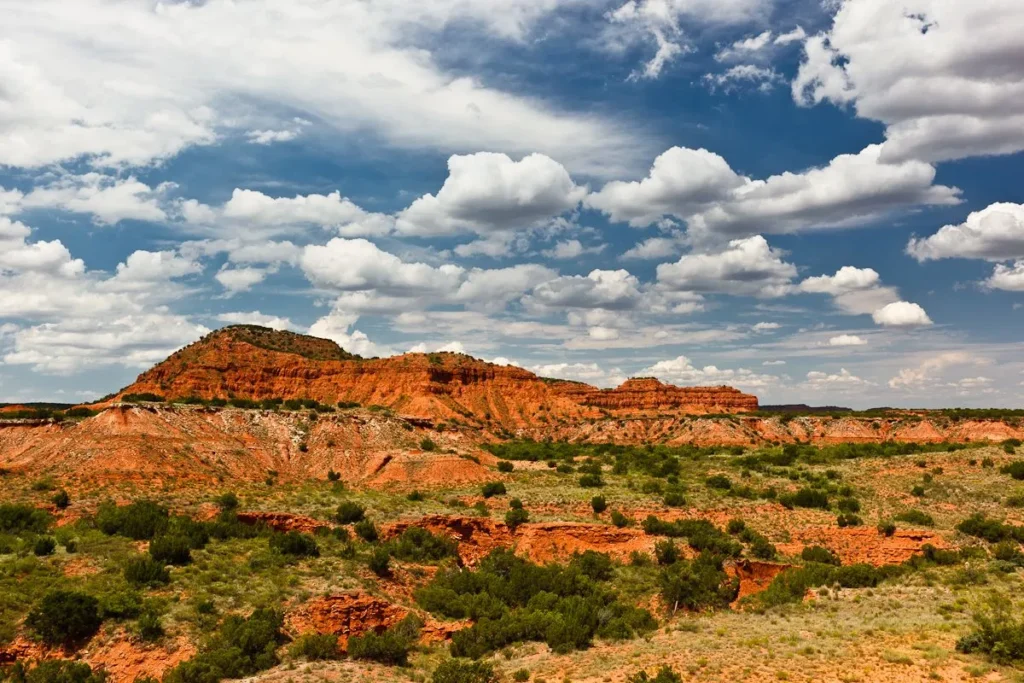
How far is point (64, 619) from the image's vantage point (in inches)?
891

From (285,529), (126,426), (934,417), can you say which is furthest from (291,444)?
(934,417)

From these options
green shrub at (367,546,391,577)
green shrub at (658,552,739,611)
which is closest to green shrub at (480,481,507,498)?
green shrub at (367,546,391,577)

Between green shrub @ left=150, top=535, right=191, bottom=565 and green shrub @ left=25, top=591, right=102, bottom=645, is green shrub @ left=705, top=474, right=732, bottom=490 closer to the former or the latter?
green shrub @ left=150, top=535, right=191, bottom=565

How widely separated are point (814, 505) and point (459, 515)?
2306cm

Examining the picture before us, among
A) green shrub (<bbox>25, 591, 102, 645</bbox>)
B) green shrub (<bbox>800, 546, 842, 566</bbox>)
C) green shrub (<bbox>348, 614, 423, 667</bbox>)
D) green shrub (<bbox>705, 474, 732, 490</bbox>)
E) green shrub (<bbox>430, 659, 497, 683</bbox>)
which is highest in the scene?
green shrub (<bbox>705, 474, 732, 490</bbox>)

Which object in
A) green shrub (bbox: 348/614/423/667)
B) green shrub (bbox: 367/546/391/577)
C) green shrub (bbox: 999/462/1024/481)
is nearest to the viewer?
green shrub (bbox: 348/614/423/667)

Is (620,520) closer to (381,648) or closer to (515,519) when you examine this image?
(515,519)

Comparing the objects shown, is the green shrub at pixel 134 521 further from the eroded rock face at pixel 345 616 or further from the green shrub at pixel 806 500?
the green shrub at pixel 806 500

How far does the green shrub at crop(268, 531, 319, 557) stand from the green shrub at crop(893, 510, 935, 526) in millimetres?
33357

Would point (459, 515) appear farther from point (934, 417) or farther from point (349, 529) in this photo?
point (934, 417)

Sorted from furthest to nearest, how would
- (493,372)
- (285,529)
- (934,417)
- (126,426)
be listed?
(493,372) → (934,417) → (126,426) → (285,529)

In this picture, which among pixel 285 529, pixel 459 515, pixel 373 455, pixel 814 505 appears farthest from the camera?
pixel 373 455

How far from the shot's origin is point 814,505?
41.6m

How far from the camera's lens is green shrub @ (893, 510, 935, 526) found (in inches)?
1460
